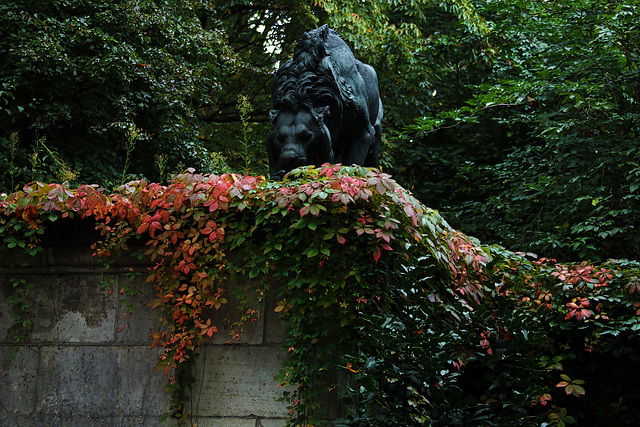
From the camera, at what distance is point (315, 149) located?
4.34 metres

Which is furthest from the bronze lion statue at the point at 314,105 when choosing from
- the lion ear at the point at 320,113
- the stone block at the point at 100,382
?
the stone block at the point at 100,382

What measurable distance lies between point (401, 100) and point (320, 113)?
26.2 ft

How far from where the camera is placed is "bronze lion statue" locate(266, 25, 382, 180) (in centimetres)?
431

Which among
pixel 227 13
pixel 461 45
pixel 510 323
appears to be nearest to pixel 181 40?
pixel 227 13

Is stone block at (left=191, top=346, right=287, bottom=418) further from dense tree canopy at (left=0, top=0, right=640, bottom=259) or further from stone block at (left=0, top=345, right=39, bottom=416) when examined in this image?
dense tree canopy at (left=0, top=0, right=640, bottom=259)

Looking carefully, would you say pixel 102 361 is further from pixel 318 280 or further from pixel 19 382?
pixel 318 280

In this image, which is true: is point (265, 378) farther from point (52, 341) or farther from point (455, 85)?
point (455, 85)

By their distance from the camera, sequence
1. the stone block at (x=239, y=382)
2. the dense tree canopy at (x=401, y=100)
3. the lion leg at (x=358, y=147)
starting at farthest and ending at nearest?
the dense tree canopy at (x=401, y=100)
the lion leg at (x=358, y=147)
the stone block at (x=239, y=382)

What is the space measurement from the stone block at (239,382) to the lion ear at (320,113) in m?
1.60

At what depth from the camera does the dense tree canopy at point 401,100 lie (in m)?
7.52

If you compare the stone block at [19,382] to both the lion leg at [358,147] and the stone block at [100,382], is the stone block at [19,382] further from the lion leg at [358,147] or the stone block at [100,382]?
the lion leg at [358,147]

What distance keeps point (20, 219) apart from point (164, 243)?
2.76 feet

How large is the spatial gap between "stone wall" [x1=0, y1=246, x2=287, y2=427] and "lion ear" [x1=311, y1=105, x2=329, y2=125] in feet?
4.79

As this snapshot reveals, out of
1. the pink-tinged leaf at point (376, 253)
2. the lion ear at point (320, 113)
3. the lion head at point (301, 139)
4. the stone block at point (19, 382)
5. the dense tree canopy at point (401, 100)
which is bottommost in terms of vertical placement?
the stone block at point (19, 382)
